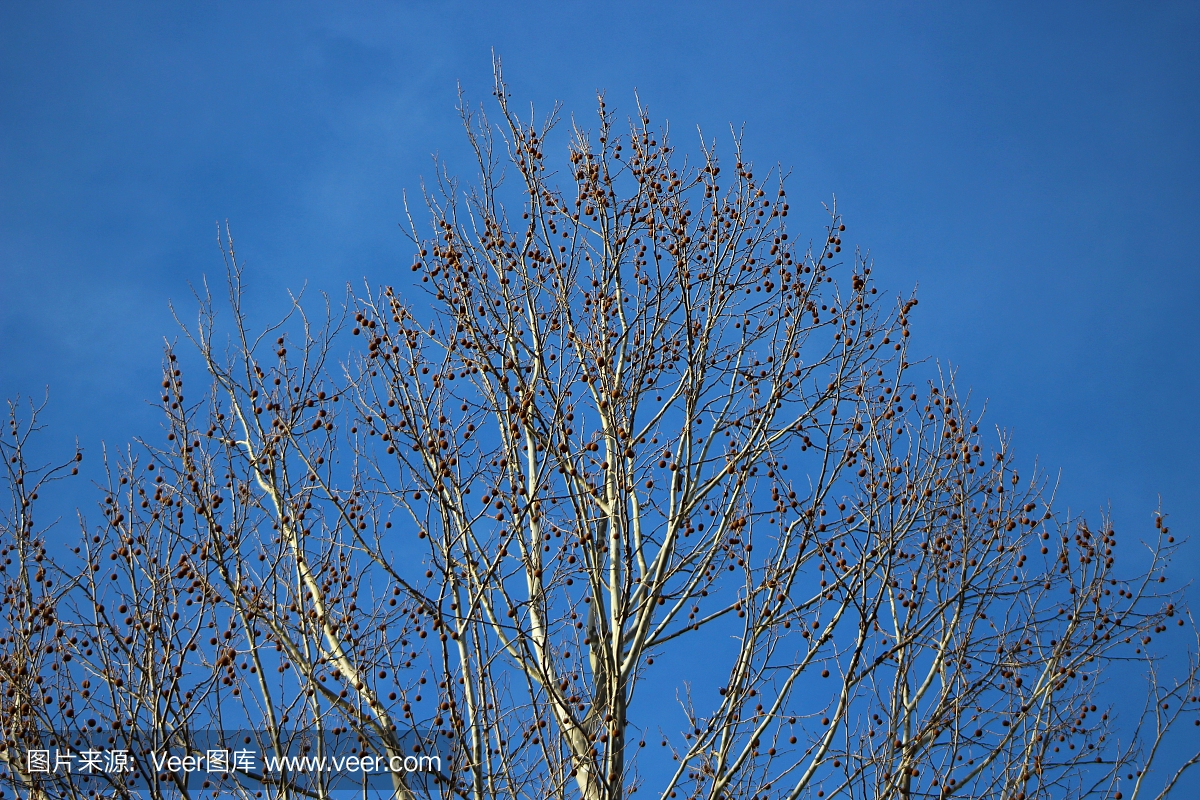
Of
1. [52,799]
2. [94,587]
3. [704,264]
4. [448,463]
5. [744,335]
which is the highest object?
[704,264]

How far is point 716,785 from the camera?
5.02m

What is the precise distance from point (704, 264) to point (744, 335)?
0.54m

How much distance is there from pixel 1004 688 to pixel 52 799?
499cm

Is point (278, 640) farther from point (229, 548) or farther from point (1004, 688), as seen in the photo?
point (1004, 688)

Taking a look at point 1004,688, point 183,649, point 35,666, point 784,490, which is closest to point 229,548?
point 183,649

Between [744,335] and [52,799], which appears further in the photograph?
[744,335]

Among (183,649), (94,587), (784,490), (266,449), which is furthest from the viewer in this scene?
(784,490)

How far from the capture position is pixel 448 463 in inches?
201

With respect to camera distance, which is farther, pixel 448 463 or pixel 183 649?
pixel 448 463

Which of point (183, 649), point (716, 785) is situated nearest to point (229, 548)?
point (183, 649)

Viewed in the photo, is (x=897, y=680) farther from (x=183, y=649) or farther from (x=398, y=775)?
(x=183, y=649)

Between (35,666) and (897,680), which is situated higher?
(35,666)

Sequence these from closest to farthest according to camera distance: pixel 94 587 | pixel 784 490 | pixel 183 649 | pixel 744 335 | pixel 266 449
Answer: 1. pixel 183 649
2. pixel 94 587
3. pixel 266 449
4. pixel 784 490
5. pixel 744 335

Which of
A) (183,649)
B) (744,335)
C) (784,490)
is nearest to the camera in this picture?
(183,649)
